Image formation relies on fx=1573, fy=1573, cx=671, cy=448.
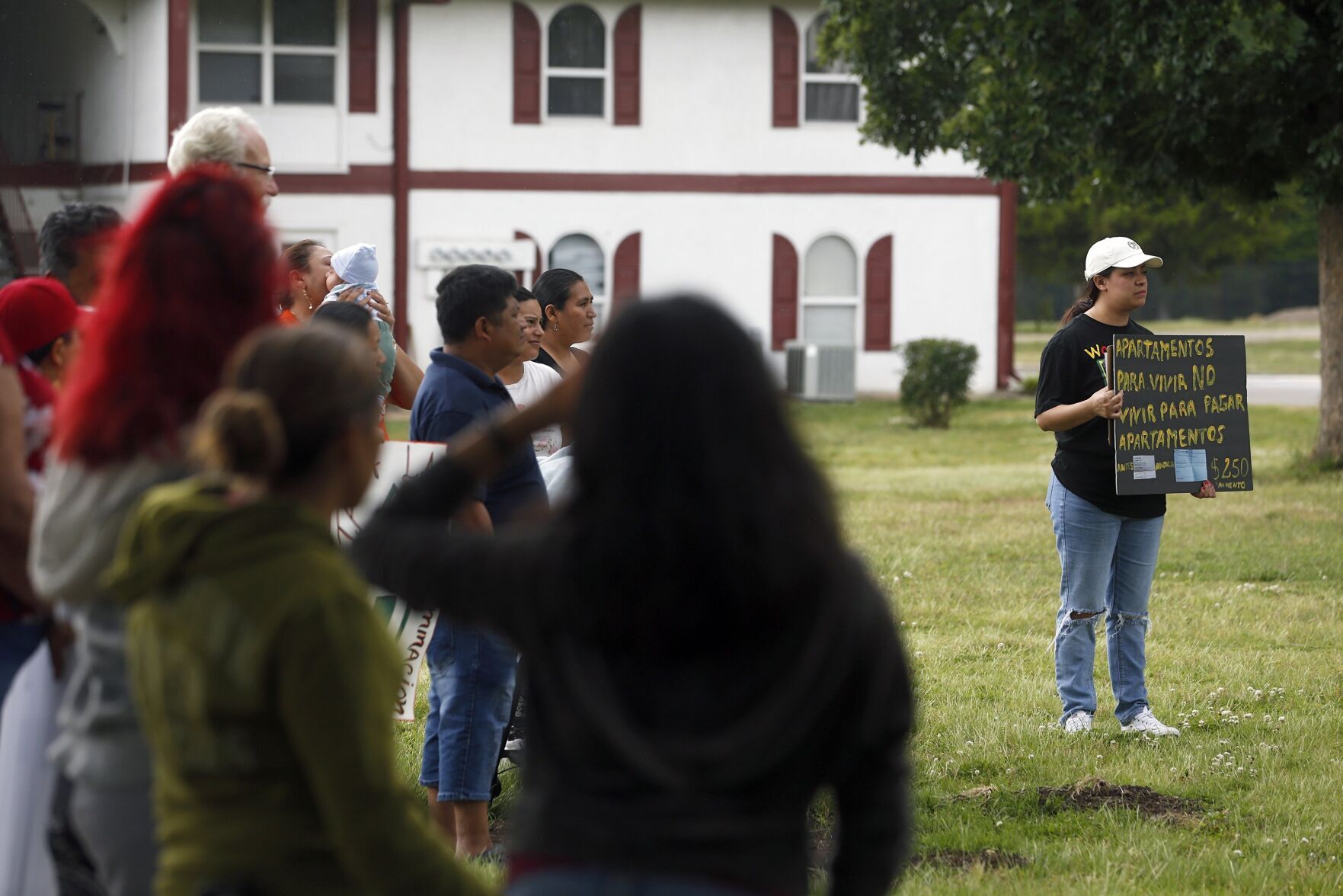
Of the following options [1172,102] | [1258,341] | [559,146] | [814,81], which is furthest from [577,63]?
[1258,341]

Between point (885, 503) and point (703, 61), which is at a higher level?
point (703, 61)

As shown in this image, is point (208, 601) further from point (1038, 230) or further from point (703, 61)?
point (1038, 230)

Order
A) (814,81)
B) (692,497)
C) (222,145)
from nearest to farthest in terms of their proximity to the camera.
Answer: (692,497), (222,145), (814,81)

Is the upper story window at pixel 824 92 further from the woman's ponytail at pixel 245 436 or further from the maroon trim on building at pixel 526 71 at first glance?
the woman's ponytail at pixel 245 436

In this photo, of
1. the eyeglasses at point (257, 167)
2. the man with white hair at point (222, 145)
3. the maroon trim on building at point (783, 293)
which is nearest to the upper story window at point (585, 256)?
the maroon trim on building at point (783, 293)

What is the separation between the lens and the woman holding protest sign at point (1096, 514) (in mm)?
6438

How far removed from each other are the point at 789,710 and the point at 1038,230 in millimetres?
53880

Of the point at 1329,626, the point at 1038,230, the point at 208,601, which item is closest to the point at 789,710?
the point at 208,601

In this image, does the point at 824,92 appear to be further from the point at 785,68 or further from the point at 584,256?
the point at 584,256

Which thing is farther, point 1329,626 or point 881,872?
point 1329,626

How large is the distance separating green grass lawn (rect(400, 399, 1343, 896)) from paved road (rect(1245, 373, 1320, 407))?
13.3m

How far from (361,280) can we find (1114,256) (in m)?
3.00

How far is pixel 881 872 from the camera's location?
2.24m

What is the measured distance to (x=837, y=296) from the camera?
28.0 meters
